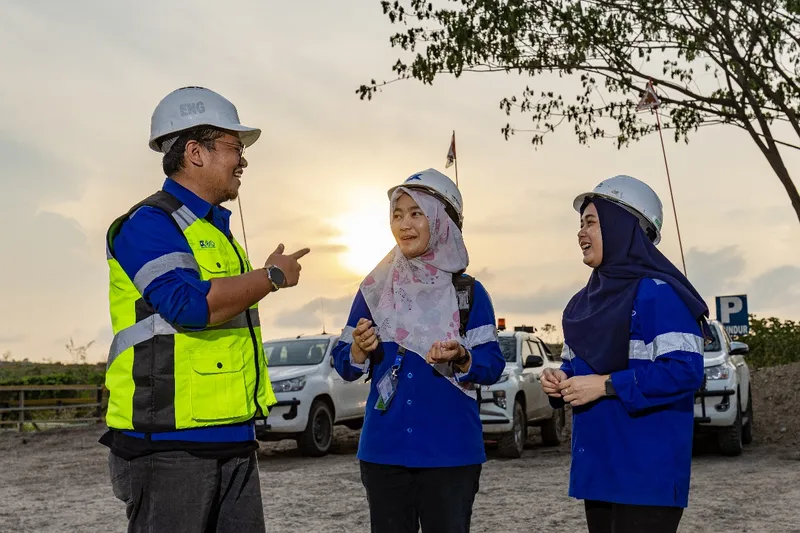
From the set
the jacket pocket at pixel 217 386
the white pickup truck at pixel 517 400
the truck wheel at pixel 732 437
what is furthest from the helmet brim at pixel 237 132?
the truck wheel at pixel 732 437

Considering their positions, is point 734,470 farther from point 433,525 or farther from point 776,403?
point 433,525

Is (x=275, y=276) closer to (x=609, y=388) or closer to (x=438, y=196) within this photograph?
(x=438, y=196)

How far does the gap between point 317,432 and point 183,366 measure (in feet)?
41.7

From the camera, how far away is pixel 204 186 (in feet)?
12.3

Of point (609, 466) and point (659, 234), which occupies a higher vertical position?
point (659, 234)

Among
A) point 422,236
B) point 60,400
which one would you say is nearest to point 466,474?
point 422,236

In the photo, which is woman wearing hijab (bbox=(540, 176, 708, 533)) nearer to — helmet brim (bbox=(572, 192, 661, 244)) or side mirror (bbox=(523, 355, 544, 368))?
helmet brim (bbox=(572, 192, 661, 244))

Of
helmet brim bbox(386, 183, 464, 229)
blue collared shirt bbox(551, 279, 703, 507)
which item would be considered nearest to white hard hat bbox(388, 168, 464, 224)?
helmet brim bbox(386, 183, 464, 229)

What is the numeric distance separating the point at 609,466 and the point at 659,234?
94cm

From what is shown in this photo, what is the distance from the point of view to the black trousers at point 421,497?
412 centimetres

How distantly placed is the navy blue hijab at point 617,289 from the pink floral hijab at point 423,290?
1.79ft

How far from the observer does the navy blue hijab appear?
3951 millimetres

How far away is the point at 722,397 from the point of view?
14.8m

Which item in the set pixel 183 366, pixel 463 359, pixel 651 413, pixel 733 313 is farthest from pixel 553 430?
pixel 183 366
